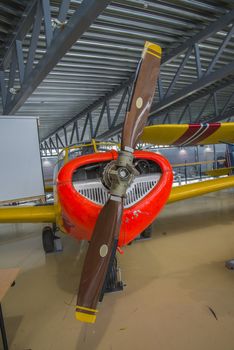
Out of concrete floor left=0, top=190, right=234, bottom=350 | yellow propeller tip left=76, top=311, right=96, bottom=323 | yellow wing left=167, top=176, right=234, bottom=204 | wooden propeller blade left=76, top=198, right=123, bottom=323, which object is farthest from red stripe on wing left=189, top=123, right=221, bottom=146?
yellow propeller tip left=76, top=311, right=96, bottom=323

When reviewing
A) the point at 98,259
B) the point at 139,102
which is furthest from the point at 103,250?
the point at 139,102

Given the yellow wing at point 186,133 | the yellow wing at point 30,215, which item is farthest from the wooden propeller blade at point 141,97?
the yellow wing at point 186,133

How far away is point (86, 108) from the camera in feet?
26.8

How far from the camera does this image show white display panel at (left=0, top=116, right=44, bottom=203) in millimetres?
4570

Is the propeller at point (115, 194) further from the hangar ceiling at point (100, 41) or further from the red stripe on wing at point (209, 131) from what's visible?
the red stripe on wing at point (209, 131)

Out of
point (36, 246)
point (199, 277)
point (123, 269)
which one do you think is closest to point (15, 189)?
point (36, 246)

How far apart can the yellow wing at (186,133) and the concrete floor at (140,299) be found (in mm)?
1800

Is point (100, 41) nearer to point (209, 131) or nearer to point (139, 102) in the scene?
point (209, 131)

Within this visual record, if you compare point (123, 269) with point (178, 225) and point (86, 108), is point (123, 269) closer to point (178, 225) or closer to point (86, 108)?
point (178, 225)

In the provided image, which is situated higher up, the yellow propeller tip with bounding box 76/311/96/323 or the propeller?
the propeller

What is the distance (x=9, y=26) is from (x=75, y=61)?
1369mm

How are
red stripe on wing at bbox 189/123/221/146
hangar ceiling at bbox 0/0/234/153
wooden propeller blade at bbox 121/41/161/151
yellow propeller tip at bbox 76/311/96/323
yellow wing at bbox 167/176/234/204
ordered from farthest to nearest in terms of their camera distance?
red stripe on wing at bbox 189/123/221/146, yellow wing at bbox 167/176/234/204, hangar ceiling at bbox 0/0/234/153, wooden propeller blade at bbox 121/41/161/151, yellow propeller tip at bbox 76/311/96/323

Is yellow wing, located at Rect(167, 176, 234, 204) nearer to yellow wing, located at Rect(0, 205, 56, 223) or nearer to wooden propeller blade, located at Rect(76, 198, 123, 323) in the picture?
yellow wing, located at Rect(0, 205, 56, 223)

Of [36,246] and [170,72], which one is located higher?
[170,72]
